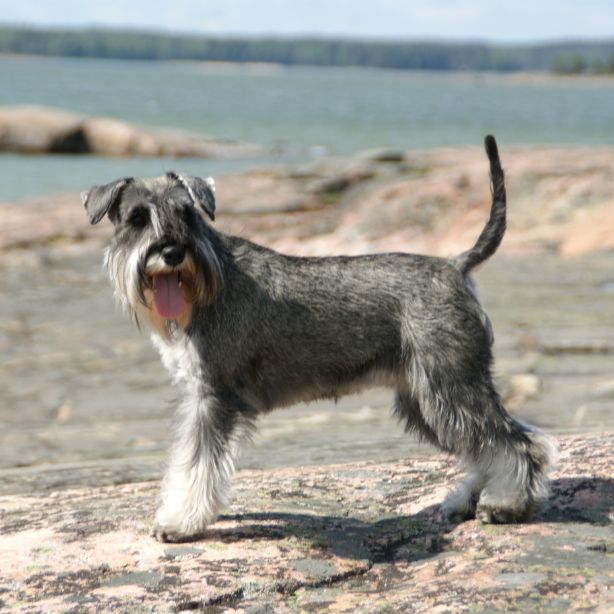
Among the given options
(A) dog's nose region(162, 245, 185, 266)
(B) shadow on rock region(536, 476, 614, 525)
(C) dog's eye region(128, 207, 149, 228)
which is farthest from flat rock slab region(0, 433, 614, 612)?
(C) dog's eye region(128, 207, 149, 228)

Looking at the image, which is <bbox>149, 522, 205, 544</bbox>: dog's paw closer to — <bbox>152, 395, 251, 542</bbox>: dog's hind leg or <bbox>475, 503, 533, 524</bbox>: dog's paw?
<bbox>152, 395, 251, 542</bbox>: dog's hind leg

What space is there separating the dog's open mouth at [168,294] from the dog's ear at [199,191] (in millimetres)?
404

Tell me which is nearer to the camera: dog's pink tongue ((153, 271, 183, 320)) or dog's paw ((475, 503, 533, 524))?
dog's pink tongue ((153, 271, 183, 320))

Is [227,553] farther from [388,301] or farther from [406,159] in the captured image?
[406,159]

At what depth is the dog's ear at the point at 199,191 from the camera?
18.3 feet

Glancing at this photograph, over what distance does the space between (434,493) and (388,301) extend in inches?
45.0

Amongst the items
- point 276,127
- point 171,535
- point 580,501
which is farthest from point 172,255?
point 276,127

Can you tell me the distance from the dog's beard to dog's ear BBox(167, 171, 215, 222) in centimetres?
25

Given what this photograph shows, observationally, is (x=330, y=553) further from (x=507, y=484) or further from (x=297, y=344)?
(x=297, y=344)

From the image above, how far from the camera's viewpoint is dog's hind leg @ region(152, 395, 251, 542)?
549 centimetres

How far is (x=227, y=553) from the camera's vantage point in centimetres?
534

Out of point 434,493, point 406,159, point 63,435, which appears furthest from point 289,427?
point 406,159

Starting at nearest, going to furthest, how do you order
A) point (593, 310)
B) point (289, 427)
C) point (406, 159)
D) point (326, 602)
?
point (326, 602)
point (289, 427)
point (593, 310)
point (406, 159)

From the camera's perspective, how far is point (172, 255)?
5203 mm
